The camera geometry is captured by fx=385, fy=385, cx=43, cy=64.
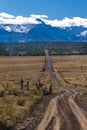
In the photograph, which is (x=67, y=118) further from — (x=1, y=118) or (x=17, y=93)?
(x=17, y=93)

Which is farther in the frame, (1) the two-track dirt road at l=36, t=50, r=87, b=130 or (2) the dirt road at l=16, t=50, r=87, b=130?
(2) the dirt road at l=16, t=50, r=87, b=130

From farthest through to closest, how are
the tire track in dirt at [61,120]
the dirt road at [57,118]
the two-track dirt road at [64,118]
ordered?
the dirt road at [57,118], the two-track dirt road at [64,118], the tire track in dirt at [61,120]

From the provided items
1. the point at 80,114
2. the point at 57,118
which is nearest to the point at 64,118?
the point at 57,118

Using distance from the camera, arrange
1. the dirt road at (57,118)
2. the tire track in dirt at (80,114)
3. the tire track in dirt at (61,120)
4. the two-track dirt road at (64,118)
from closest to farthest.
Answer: the tire track in dirt at (61,120) < the two-track dirt road at (64,118) < the dirt road at (57,118) < the tire track in dirt at (80,114)

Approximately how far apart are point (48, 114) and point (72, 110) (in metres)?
4.48

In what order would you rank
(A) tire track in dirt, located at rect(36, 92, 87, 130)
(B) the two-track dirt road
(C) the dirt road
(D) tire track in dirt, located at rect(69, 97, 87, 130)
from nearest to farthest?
1. (A) tire track in dirt, located at rect(36, 92, 87, 130)
2. (B) the two-track dirt road
3. (C) the dirt road
4. (D) tire track in dirt, located at rect(69, 97, 87, 130)

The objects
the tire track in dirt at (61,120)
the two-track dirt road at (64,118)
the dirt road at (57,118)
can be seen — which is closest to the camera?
the tire track in dirt at (61,120)

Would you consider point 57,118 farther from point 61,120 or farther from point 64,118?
point 61,120

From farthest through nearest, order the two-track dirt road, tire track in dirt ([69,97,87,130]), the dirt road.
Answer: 1. tire track in dirt ([69,97,87,130])
2. the dirt road
3. the two-track dirt road

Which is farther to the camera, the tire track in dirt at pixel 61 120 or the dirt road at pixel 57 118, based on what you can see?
the dirt road at pixel 57 118

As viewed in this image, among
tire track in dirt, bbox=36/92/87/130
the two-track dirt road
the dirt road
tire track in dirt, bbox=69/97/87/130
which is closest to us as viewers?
tire track in dirt, bbox=36/92/87/130

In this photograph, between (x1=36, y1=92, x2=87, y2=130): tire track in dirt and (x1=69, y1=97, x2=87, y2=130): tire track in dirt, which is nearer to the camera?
(x1=36, y1=92, x2=87, y2=130): tire track in dirt

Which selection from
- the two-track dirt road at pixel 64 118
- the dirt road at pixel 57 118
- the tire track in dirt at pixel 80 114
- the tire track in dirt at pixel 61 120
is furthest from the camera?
the tire track in dirt at pixel 80 114

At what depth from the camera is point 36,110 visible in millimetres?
50156
